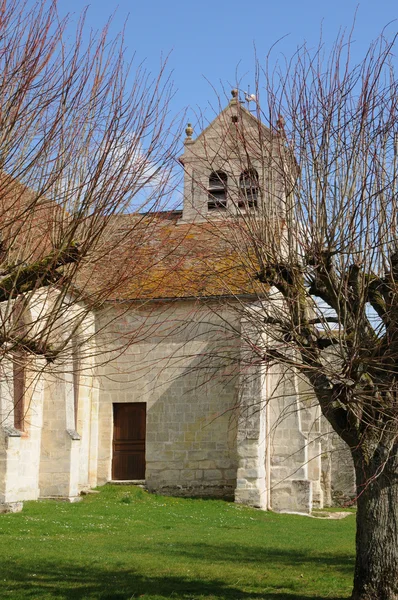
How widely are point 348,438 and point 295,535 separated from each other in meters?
6.08

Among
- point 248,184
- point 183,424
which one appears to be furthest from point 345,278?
point 183,424

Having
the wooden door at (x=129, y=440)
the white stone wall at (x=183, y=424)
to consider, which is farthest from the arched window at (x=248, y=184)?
the wooden door at (x=129, y=440)

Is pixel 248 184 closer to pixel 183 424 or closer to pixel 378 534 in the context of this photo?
pixel 378 534

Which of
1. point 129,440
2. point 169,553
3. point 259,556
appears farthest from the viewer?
point 129,440

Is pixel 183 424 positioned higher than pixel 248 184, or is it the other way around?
pixel 248 184

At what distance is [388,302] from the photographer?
745 centimetres

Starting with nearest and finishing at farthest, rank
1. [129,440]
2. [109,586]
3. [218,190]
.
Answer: [109,586] → [218,190] → [129,440]

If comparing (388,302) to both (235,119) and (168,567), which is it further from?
(168,567)

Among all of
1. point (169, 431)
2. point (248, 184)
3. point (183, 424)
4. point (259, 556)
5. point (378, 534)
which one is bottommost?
point (259, 556)

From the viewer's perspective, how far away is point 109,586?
823 centimetres

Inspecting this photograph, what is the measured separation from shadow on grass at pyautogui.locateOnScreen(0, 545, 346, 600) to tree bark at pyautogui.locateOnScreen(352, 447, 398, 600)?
74cm

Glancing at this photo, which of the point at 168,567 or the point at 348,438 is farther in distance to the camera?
the point at 168,567

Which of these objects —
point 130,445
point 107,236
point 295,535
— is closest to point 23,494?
point 130,445

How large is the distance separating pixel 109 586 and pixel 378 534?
9.73ft
